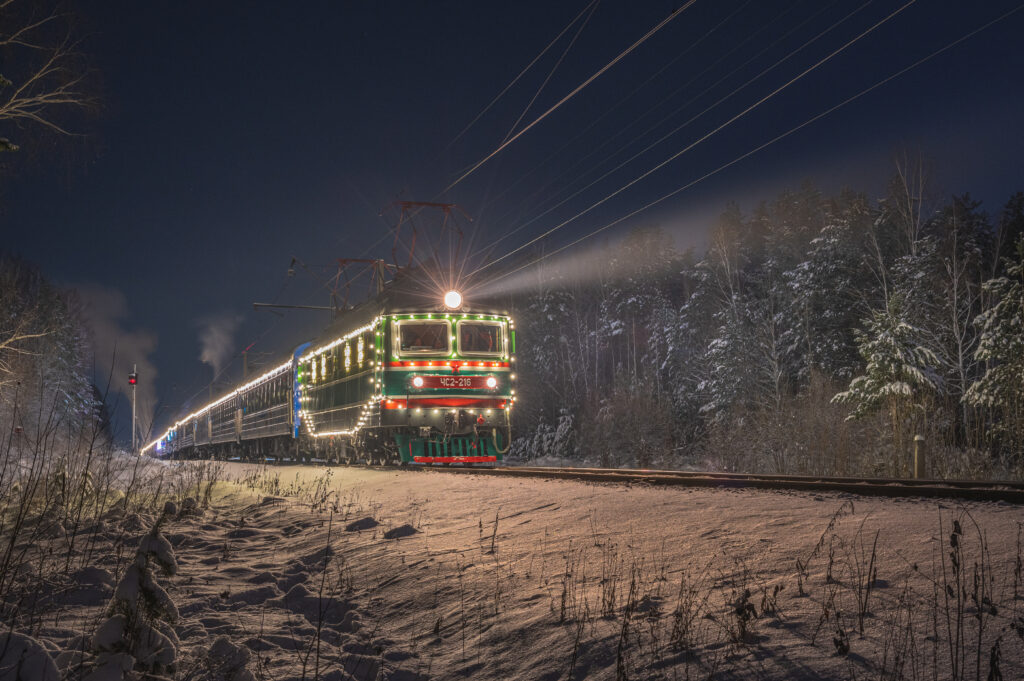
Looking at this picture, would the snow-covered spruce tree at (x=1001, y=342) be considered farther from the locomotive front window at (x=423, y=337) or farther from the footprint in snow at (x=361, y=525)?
the footprint in snow at (x=361, y=525)

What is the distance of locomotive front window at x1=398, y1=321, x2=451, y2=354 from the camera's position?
16922 millimetres

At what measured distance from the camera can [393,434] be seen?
16875 mm

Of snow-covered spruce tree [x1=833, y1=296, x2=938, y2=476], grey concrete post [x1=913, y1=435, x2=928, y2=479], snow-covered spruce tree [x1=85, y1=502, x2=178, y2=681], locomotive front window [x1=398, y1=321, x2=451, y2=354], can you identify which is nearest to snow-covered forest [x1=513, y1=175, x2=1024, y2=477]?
snow-covered spruce tree [x1=833, y1=296, x2=938, y2=476]

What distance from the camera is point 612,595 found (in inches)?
185

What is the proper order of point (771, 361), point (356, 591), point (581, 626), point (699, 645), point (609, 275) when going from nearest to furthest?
1. point (699, 645)
2. point (581, 626)
3. point (356, 591)
4. point (771, 361)
5. point (609, 275)

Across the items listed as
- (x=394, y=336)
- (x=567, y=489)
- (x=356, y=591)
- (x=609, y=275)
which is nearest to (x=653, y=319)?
(x=609, y=275)

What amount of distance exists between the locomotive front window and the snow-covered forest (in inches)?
242

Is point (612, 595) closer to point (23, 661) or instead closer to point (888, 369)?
point (23, 661)

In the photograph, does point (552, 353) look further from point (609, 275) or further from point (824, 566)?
point (824, 566)

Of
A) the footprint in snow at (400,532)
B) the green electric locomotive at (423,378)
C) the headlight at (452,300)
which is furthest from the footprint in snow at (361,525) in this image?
the headlight at (452,300)

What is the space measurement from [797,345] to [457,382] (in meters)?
22.6

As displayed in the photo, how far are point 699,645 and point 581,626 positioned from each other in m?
0.69

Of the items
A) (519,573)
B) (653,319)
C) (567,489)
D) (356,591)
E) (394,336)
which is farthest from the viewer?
(653,319)

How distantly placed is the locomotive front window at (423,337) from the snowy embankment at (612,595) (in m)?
8.30
